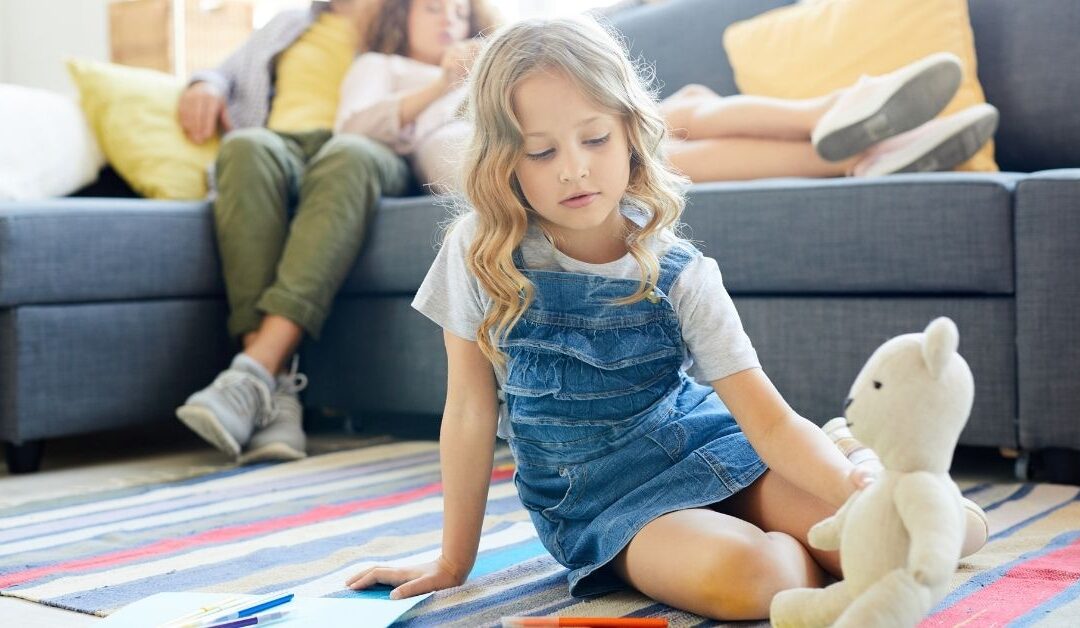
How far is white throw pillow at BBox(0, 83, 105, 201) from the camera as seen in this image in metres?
1.99

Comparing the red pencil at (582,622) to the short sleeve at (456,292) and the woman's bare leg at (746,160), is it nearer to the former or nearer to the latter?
the short sleeve at (456,292)

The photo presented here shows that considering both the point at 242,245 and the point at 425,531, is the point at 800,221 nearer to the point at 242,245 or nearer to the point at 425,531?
the point at 425,531

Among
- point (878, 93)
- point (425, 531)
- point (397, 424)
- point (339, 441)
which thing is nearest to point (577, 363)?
point (425, 531)

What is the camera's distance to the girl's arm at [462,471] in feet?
3.37

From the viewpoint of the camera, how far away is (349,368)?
208 centimetres

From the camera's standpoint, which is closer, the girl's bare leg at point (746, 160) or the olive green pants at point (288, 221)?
the girl's bare leg at point (746, 160)

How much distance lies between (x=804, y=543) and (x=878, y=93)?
85 centimetres

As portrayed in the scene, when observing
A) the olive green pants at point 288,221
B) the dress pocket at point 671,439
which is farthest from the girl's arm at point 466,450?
the olive green pants at point 288,221

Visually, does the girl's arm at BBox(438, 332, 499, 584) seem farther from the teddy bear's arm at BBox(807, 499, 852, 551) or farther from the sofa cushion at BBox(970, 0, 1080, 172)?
the sofa cushion at BBox(970, 0, 1080, 172)

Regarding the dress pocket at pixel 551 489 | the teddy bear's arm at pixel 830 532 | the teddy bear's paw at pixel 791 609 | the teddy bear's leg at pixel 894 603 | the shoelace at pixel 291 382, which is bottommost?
the shoelace at pixel 291 382

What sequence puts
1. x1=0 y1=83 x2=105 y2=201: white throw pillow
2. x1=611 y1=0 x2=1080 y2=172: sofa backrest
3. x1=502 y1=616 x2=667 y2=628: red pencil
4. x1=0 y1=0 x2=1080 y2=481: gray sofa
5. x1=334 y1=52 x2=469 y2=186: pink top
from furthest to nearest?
x1=334 y1=52 x2=469 y2=186: pink top → x1=0 y1=83 x2=105 y2=201: white throw pillow → x1=611 y1=0 x2=1080 y2=172: sofa backrest → x1=0 y1=0 x2=1080 y2=481: gray sofa → x1=502 y1=616 x2=667 y2=628: red pencil

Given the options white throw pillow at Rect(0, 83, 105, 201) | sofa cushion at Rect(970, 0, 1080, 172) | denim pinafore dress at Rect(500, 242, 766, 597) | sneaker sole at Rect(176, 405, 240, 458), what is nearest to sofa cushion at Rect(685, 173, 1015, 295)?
sofa cushion at Rect(970, 0, 1080, 172)

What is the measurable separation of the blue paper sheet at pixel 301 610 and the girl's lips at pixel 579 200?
13.8 inches

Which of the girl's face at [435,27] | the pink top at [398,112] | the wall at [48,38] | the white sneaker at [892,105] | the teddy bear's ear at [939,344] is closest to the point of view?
the teddy bear's ear at [939,344]
